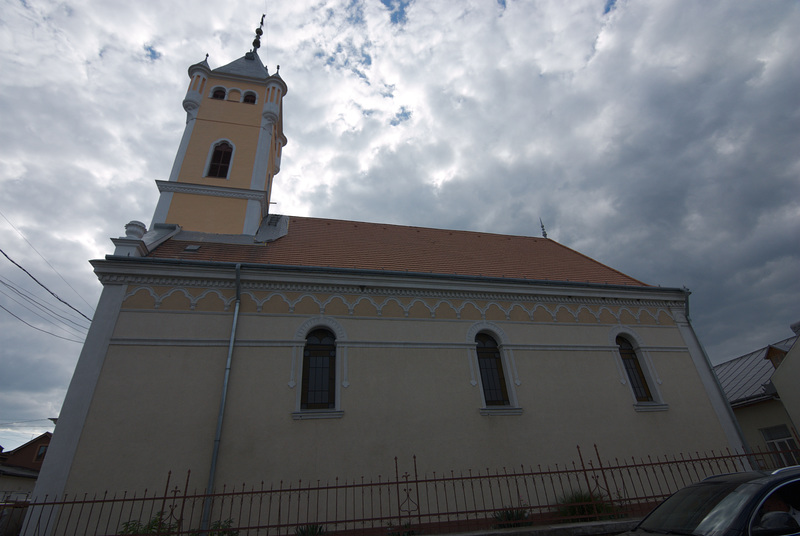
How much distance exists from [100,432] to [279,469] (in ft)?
12.5

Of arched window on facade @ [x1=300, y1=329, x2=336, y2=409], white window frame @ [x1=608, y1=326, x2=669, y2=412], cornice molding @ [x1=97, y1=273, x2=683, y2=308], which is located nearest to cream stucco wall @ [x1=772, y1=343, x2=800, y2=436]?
cornice molding @ [x1=97, y1=273, x2=683, y2=308]

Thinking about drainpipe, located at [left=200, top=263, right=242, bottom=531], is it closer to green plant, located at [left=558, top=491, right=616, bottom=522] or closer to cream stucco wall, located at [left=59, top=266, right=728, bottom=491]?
cream stucco wall, located at [left=59, top=266, right=728, bottom=491]

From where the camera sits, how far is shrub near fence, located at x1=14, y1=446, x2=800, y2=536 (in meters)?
7.35

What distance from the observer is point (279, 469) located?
8.90m

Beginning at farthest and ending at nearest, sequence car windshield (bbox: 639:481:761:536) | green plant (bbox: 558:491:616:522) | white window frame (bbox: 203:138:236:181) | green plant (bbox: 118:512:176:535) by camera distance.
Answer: white window frame (bbox: 203:138:236:181) → green plant (bbox: 558:491:616:522) → green plant (bbox: 118:512:176:535) → car windshield (bbox: 639:481:761:536)

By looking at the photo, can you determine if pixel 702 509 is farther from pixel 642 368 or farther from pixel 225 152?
pixel 225 152

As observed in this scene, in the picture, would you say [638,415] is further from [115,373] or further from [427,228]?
[115,373]

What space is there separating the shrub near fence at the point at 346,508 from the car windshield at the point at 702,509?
2.70m

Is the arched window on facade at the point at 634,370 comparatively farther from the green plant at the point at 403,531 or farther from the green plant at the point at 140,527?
the green plant at the point at 140,527

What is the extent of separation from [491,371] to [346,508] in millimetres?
5285

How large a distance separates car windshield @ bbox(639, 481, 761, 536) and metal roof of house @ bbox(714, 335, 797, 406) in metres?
13.3

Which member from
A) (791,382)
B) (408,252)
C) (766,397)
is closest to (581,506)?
(408,252)

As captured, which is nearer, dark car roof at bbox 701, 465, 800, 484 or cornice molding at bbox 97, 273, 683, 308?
dark car roof at bbox 701, 465, 800, 484

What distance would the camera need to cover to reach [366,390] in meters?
10.2
